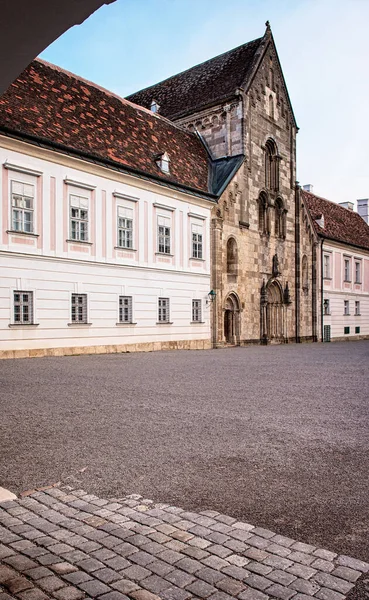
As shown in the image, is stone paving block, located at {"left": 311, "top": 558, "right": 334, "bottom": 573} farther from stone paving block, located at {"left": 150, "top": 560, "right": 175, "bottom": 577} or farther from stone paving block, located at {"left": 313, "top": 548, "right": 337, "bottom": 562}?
stone paving block, located at {"left": 150, "top": 560, "right": 175, "bottom": 577}

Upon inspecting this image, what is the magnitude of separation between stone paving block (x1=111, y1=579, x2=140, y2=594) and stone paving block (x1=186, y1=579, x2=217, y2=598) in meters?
0.31

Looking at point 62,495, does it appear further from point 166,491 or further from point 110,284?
point 110,284

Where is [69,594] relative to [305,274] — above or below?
below

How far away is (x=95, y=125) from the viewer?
80.5 ft

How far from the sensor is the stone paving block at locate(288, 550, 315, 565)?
3256mm

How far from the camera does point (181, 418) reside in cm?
770

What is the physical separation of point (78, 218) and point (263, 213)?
1512 cm

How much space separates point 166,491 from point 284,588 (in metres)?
1.78

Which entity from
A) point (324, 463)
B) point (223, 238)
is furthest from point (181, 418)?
point (223, 238)

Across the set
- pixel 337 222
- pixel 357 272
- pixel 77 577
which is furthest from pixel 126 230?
pixel 357 272

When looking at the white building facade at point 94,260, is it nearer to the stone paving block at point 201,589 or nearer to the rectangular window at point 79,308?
the rectangular window at point 79,308

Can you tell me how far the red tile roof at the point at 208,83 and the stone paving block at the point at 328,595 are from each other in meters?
31.1

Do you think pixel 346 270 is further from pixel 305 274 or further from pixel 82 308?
pixel 82 308

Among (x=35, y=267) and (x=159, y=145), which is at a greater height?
(x=159, y=145)
